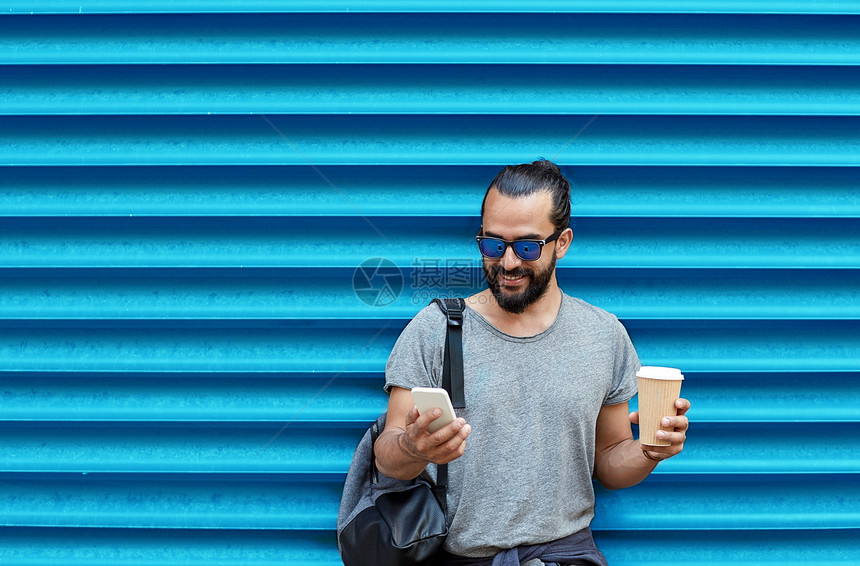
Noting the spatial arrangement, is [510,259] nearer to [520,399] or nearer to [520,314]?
[520,314]

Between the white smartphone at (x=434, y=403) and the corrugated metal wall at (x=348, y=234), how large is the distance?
806 millimetres

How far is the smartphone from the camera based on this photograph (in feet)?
5.07

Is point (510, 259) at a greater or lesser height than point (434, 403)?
greater

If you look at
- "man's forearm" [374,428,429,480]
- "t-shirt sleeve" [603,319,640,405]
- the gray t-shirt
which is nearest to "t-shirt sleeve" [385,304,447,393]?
the gray t-shirt

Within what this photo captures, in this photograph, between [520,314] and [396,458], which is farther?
[520,314]

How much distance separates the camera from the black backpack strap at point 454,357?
6.56ft

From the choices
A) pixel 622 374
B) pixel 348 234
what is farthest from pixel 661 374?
pixel 348 234

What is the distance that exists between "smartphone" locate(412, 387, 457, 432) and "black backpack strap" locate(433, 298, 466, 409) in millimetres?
353

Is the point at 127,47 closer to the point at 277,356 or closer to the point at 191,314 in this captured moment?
the point at 191,314

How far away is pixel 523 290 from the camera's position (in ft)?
6.64

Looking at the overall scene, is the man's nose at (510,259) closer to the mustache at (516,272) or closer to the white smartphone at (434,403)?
the mustache at (516,272)

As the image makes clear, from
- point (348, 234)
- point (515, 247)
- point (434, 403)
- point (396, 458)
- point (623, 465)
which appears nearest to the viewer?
point (434, 403)

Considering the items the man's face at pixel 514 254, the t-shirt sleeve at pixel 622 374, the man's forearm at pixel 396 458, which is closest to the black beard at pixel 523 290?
the man's face at pixel 514 254

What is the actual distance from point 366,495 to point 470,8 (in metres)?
1.78
